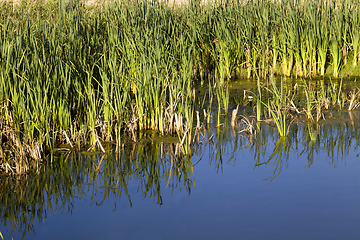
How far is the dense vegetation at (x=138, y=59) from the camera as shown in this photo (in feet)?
13.7

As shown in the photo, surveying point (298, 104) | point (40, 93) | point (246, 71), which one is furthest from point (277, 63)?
point (40, 93)

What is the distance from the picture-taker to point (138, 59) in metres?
5.64

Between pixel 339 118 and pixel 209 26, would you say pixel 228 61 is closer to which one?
pixel 209 26

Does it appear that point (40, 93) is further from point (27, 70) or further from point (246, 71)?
point (246, 71)

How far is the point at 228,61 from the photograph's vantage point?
710 cm

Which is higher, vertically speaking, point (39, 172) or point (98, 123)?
point (98, 123)

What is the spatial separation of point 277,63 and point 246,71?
1.68 ft

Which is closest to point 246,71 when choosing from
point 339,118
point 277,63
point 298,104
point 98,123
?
point 277,63

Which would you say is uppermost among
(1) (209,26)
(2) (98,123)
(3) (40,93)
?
(1) (209,26)

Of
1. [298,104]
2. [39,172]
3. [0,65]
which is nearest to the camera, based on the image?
[39,172]

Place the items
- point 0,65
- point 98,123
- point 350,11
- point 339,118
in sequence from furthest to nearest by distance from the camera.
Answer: point 350,11 → point 339,118 → point 98,123 → point 0,65

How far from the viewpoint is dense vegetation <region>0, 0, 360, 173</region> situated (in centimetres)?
417

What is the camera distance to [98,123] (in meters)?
4.64

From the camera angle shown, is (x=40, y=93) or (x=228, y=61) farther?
(x=228, y=61)
